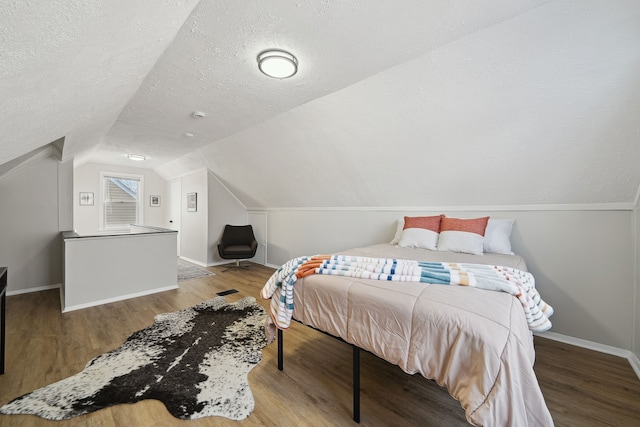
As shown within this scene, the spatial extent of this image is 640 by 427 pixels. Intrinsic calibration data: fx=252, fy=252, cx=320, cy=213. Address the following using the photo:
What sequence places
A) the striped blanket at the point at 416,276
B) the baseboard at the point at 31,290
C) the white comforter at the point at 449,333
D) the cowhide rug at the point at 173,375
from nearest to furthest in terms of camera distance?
1. the white comforter at the point at 449,333
2. the striped blanket at the point at 416,276
3. the cowhide rug at the point at 173,375
4. the baseboard at the point at 31,290

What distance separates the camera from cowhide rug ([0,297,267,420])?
1.51m

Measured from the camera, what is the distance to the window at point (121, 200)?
5.79 m

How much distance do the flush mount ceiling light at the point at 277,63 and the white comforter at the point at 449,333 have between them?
5.15 feet

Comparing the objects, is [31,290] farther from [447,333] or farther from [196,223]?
[447,333]

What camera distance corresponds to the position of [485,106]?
6.65 ft

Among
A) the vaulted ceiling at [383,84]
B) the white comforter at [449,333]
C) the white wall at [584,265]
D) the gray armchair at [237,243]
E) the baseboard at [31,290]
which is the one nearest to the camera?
the white comforter at [449,333]

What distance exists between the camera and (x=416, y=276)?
159 cm

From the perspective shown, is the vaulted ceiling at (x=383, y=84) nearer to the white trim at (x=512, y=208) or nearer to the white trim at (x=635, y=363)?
the white trim at (x=512, y=208)

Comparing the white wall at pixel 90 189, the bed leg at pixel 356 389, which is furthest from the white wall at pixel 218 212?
the bed leg at pixel 356 389

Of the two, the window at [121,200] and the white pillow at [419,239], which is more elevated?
the window at [121,200]

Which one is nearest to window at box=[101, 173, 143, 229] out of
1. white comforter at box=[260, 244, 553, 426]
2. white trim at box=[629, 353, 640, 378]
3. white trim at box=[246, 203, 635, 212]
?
white trim at box=[246, 203, 635, 212]

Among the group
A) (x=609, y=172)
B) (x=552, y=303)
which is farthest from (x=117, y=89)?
(x=552, y=303)

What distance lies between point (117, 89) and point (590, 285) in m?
4.25

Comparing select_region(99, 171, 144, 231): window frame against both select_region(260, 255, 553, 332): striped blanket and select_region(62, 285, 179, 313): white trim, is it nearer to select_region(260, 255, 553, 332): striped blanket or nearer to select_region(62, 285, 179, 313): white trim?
select_region(62, 285, 179, 313): white trim
